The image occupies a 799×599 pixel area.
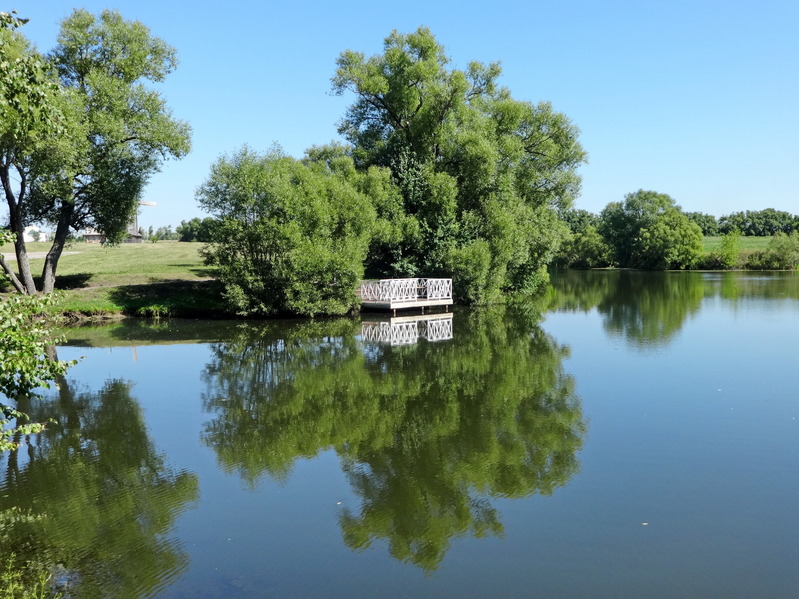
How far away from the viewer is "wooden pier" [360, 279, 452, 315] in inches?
1284

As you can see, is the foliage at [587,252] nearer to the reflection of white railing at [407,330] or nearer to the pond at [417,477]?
the reflection of white railing at [407,330]

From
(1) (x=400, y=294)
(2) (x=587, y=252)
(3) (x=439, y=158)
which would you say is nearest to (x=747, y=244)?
(2) (x=587, y=252)

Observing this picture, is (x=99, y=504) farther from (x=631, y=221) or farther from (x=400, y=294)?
(x=631, y=221)

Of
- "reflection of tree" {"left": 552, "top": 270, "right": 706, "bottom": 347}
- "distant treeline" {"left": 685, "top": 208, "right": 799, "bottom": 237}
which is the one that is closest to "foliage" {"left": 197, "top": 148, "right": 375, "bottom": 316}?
"reflection of tree" {"left": 552, "top": 270, "right": 706, "bottom": 347}

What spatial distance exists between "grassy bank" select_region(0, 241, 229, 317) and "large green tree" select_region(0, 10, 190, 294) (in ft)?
7.11

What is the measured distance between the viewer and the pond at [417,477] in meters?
6.67

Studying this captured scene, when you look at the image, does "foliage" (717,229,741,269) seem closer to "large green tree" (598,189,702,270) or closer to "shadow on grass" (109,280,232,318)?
"large green tree" (598,189,702,270)

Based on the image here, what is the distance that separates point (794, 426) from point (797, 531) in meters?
5.07

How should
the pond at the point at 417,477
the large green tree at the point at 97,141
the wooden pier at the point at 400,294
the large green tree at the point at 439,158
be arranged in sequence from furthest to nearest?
the large green tree at the point at 439,158, the wooden pier at the point at 400,294, the large green tree at the point at 97,141, the pond at the point at 417,477

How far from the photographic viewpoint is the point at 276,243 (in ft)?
98.0

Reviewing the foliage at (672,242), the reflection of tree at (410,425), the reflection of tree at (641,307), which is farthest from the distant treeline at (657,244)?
the reflection of tree at (410,425)

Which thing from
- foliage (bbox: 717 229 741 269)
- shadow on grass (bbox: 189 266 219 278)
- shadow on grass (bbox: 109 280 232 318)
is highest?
foliage (bbox: 717 229 741 269)

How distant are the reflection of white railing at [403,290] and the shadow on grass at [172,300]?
23.4 feet

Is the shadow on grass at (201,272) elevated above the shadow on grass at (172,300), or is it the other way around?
the shadow on grass at (201,272)
